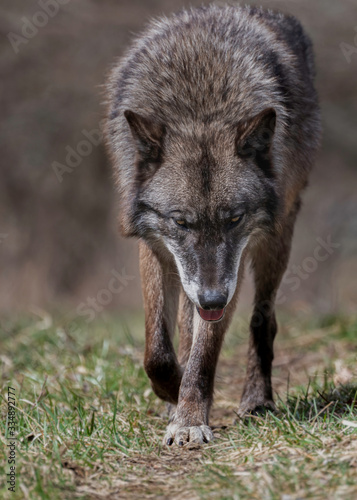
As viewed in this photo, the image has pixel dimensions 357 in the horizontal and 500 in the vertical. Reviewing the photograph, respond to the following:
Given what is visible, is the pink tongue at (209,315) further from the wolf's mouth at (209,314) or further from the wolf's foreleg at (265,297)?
the wolf's foreleg at (265,297)

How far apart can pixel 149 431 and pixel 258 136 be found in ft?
6.17

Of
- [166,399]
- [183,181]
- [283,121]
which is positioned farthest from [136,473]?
[283,121]

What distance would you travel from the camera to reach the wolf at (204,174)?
3.86m

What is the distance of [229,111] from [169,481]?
2.25 metres

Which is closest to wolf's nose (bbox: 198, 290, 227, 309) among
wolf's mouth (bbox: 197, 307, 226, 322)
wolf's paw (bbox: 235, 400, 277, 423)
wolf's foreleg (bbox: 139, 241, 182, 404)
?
wolf's mouth (bbox: 197, 307, 226, 322)

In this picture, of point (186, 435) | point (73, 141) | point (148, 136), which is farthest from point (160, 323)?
point (73, 141)

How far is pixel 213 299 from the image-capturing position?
3703 millimetres

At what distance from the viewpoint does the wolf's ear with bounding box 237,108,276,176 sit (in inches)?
155

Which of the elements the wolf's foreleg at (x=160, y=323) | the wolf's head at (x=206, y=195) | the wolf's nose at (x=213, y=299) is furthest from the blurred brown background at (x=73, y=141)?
the wolf's nose at (x=213, y=299)

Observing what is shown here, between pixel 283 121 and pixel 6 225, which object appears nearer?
pixel 283 121

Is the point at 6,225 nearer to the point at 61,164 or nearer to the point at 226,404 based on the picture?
the point at 61,164

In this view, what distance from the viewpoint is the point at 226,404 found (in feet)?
16.2

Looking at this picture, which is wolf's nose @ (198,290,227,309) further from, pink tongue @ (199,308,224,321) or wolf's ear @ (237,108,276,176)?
wolf's ear @ (237,108,276,176)

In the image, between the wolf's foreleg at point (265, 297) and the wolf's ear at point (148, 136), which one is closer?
the wolf's ear at point (148, 136)
